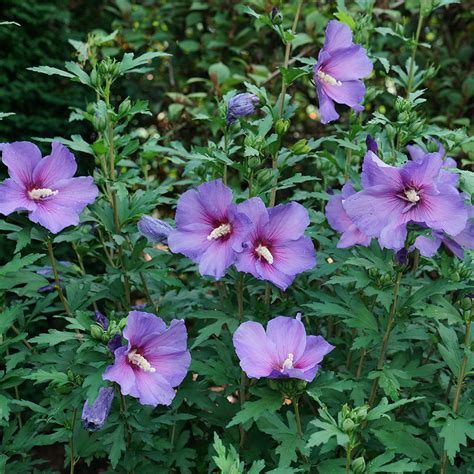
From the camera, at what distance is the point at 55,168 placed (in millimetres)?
1954

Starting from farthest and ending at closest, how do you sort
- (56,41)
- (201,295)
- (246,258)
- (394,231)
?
1. (56,41)
2. (201,295)
3. (246,258)
4. (394,231)

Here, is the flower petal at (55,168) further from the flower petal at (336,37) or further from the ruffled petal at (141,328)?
the flower petal at (336,37)

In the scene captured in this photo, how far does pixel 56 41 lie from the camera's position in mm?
4242

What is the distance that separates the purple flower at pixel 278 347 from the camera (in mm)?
1722

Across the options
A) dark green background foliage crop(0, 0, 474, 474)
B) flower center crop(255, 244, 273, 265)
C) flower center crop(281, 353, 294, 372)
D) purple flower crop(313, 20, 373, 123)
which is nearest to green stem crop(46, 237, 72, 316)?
dark green background foliage crop(0, 0, 474, 474)

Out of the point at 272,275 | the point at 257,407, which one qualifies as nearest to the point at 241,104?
the point at 272,275

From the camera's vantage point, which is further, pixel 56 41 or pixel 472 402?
pixel 56 41

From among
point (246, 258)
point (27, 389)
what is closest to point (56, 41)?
point (27, 389)

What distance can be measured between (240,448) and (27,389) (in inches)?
60.1

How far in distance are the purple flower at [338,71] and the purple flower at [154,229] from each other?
1.72 feet

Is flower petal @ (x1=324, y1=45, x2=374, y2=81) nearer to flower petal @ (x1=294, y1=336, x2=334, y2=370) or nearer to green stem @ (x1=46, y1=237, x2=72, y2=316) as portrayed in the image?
flower petal @ (x1=294, y1=336, x2=334, y2=370)

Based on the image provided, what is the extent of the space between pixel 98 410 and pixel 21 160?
2.22 feet

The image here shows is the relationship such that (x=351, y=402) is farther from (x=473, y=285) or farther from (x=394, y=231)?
(x=394, y=231)

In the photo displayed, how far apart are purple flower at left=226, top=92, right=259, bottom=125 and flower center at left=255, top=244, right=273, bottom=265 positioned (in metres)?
0.41
